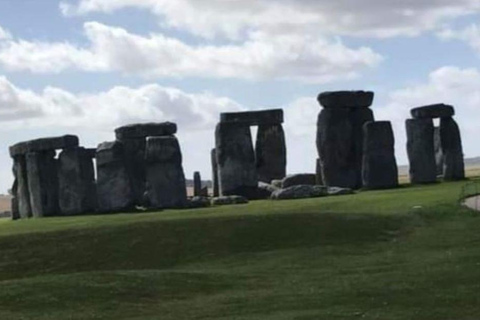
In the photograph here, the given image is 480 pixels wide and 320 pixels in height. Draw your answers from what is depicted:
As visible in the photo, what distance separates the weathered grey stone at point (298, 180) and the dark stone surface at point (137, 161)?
8598mm

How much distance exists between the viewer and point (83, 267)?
124ft

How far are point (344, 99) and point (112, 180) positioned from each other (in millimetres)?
14171

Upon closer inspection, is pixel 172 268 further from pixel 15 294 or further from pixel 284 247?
pixel 15 294

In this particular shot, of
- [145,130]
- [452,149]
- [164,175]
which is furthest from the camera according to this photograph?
[145,130]

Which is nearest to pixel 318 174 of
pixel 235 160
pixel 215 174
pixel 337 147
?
pixel 337 147

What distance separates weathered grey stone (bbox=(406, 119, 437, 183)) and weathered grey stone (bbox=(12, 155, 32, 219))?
22.4 m

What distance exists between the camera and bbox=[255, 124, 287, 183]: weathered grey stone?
72.6 metres

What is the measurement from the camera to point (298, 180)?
2621 inches

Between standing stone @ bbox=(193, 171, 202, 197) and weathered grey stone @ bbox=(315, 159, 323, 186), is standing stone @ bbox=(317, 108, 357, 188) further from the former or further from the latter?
standing stone @ bbox=(193, 171, 202, 197)

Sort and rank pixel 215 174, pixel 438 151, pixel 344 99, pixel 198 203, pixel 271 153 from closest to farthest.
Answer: pixel 198 203
pixel 344 99
pixel 438 151
pixel 271 153
pixel 215 174

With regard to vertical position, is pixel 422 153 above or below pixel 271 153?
below

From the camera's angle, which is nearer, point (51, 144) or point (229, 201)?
point (229, 201)

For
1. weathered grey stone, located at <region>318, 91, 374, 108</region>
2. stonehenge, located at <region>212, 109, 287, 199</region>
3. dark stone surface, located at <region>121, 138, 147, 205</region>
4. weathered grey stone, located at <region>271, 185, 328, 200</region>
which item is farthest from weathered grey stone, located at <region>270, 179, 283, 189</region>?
dark stone surface, located at <region>121, 138, 147, 205</region>

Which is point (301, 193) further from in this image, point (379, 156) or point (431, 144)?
point (431, 144)
